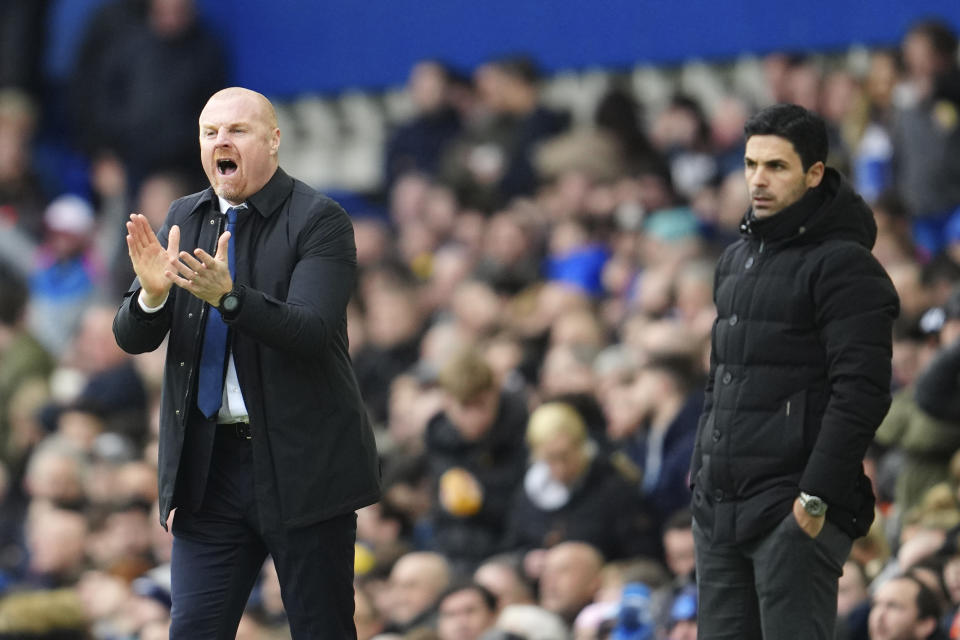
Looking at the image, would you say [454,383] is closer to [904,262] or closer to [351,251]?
[904,262]

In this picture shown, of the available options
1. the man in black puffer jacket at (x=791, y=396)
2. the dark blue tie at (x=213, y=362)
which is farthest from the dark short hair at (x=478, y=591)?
the dark blue tie at (x=213, y=362)

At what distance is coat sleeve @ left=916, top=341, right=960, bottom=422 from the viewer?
675 cm

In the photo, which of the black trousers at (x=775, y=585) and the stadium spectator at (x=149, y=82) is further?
the stadium spectator at (x=149, y=82)

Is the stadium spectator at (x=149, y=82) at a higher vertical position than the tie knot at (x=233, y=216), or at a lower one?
higher

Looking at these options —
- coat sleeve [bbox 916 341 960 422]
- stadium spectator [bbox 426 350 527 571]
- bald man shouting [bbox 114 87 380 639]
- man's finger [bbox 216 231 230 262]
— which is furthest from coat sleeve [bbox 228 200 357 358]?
stadium spectator [bbox 426 350 527 571]

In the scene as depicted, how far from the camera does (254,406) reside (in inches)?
194

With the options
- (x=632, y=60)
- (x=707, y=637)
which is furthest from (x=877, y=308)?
(x=632, y=60)

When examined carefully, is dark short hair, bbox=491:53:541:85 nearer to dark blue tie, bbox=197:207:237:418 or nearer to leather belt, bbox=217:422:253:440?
dark blue tie, bbox=197:207:237:418

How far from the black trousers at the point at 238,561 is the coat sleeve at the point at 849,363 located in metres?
1.28

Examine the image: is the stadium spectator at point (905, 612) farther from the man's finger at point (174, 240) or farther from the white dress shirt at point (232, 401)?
the man's finger at point (174, 240)

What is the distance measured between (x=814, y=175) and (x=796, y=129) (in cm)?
15

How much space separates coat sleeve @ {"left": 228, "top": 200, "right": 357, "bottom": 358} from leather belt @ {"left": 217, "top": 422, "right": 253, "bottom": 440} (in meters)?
0.25

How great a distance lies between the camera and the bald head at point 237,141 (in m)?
4.94

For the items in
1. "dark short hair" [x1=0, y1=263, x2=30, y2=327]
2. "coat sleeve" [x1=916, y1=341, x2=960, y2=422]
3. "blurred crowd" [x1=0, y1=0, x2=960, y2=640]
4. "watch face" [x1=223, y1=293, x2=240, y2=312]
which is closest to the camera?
"watch face" [x1=223, y1=293, x2=240, y2=312]
